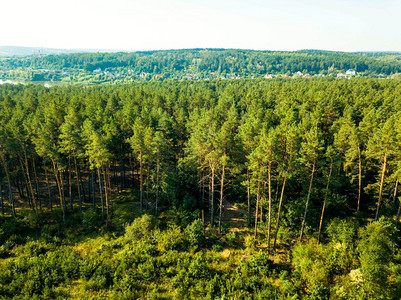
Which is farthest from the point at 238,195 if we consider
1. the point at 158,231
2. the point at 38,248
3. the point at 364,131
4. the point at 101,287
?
the point at 38,248

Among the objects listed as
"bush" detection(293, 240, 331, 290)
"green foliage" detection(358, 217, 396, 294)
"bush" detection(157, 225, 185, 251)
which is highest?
"green foliage" detection(358, 217, 396, 294)

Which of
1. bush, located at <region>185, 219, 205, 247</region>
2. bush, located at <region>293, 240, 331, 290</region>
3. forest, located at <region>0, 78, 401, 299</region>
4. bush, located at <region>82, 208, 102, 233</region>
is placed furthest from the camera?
bush, located at <region>82, 208, 102, 233</region>

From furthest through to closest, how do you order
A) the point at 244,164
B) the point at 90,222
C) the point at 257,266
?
the point at 90,222 → the point at 244,164 → the point at 257,266

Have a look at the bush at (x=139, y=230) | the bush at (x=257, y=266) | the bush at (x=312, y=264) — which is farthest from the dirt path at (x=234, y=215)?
the bush at (x=139, y=230)

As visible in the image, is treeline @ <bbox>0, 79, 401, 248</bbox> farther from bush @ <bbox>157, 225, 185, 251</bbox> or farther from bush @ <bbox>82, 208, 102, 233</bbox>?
bush @ <bbox>157, 225, 185, 251</bbox>

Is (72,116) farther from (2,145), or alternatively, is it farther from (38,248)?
(38,248)

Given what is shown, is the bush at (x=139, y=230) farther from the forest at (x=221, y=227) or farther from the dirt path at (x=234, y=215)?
the dirt path at (x=234, y=215)

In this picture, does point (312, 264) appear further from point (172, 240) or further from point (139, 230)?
point (139, 230)

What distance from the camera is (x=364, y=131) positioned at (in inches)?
1303

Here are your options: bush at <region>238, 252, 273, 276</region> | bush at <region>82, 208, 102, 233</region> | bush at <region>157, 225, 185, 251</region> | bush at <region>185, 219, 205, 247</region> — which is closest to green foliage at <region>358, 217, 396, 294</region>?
bush at <region>238, 252, 273, 276</region>

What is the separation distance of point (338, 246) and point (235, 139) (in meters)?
16.1

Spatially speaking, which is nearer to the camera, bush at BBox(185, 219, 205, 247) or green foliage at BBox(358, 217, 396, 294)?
green foliage at BBox(358, 217, 396, 294)

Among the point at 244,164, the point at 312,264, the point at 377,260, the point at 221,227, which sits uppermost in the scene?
the point at 244,164

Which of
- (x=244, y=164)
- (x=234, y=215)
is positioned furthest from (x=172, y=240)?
(x=244, y=164)
